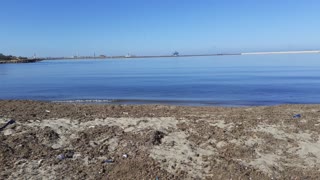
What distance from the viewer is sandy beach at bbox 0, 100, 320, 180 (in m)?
7.36

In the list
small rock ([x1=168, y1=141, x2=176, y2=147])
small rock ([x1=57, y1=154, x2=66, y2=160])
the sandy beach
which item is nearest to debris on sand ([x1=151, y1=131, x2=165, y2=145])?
the sandy beach

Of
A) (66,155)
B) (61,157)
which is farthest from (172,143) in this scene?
Result: (61,157)

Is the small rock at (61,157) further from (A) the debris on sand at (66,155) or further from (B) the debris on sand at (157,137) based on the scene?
(B) the debris on sand at (157,137)

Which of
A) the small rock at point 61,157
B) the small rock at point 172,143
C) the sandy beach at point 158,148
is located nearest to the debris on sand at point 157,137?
the sandy beach at point 158,148

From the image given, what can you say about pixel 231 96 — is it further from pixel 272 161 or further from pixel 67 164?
pixel 67 164

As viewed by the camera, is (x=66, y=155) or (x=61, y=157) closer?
(x=61, y=157)

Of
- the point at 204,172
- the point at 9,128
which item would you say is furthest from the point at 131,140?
the point at 9,128

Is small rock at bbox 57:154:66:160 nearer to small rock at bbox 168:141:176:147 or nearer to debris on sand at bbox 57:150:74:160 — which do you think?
debris on sand at bbox 57:150:74:160

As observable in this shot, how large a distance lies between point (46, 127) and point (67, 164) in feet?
7.06

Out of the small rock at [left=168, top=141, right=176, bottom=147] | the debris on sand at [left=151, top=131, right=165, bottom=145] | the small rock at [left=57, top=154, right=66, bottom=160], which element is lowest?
the small rock at [left=57, top=154, right=66, bottom=160]

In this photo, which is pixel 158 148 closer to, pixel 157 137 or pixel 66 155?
pixel 157 137

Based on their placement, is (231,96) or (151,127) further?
(231,96)

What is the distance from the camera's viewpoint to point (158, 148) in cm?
841

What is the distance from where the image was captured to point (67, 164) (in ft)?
25.1
